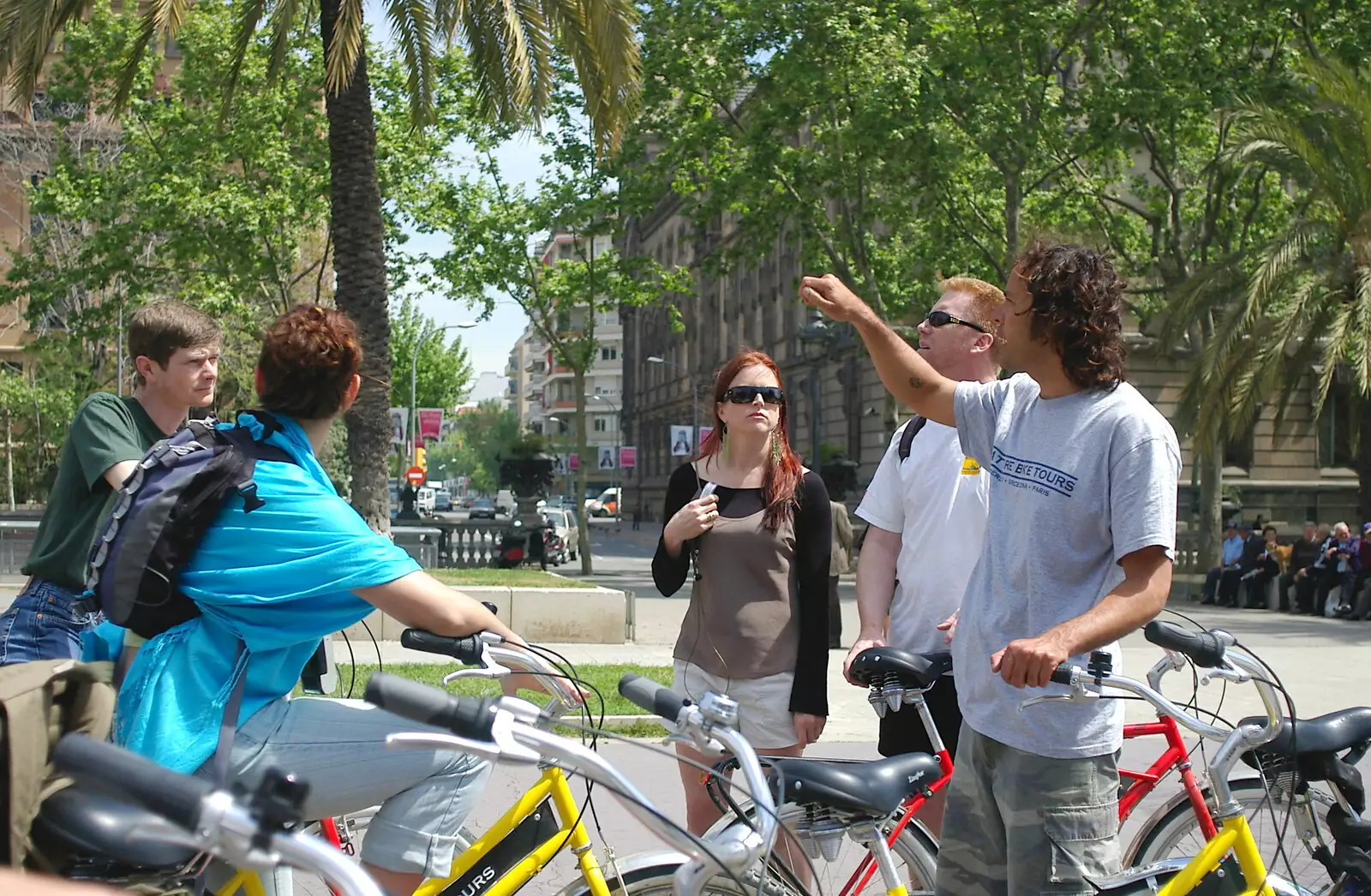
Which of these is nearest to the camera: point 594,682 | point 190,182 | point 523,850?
point 523,850

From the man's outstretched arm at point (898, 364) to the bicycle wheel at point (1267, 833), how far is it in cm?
121

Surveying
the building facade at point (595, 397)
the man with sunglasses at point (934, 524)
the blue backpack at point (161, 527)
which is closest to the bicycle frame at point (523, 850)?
the blue backpack at point (161, 527)

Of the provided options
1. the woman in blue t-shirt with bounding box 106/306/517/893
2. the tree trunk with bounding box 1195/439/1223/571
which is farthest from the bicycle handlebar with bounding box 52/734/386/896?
the tree trunk with bounding box 1195/439/1223/571

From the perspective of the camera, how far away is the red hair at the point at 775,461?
432 cm

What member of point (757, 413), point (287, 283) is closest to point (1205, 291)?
point (287, 283)

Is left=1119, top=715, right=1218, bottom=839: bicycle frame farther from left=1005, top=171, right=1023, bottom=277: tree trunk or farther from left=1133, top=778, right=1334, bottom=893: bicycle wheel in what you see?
left=1005, top=171, right=1023, bottom=277: tree trunk

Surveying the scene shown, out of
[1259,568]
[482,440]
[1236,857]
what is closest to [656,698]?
[1236,857]

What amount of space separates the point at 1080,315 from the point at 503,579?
13.5 metres

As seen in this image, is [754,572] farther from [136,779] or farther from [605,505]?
[605,505]

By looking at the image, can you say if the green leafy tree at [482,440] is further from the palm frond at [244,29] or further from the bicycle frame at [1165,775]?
the bicycle frame at [1165,775]

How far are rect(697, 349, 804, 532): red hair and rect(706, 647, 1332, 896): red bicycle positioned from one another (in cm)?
63

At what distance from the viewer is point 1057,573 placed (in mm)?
3158

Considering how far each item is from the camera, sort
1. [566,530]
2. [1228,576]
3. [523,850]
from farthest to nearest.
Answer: [566,530]
[1228,576]
[523,850]

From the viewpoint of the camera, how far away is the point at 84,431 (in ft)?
12.8
